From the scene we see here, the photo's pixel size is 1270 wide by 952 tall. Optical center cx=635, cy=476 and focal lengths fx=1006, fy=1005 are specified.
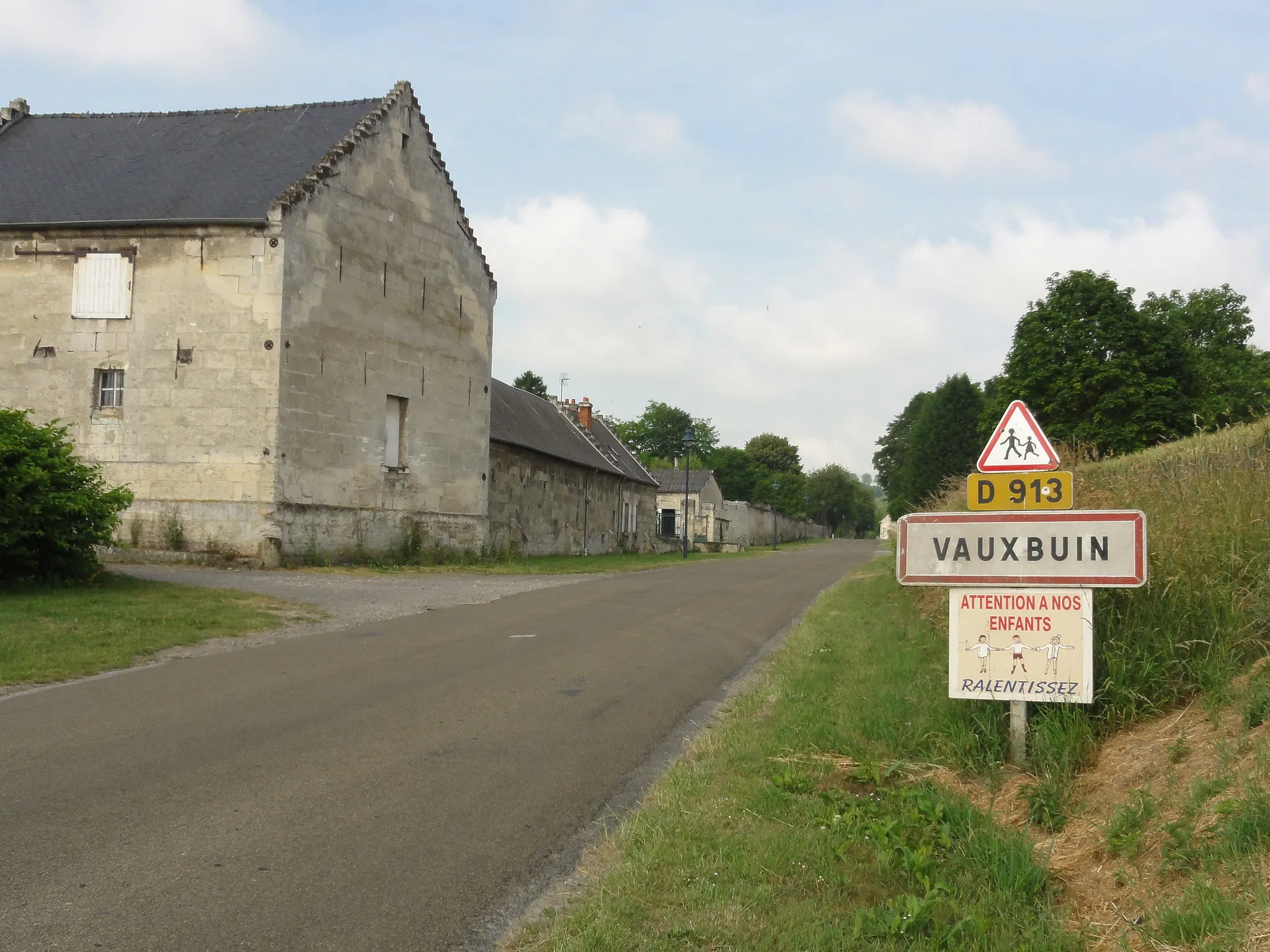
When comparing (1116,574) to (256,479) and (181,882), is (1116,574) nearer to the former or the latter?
(181,882)

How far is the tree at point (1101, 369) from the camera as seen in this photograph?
123 ft

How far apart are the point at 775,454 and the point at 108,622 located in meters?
105

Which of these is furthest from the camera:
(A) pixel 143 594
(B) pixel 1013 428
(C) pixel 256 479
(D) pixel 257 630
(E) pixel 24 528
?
(C) pixel 256 479

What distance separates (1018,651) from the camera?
5820mm

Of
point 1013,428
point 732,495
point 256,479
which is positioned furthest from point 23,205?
point 732,495

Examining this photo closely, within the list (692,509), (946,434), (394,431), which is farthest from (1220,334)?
(394,431)

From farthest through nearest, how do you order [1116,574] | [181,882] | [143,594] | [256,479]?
[256,479] → [143,594] → [1116,574] → [181,882]

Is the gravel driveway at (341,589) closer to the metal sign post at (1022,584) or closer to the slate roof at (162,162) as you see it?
the metal sign post at (1022,584)

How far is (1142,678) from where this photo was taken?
5824 mm

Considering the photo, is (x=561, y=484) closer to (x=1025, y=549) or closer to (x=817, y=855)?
(x=1025, y=549)

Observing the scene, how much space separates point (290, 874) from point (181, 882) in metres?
0.42

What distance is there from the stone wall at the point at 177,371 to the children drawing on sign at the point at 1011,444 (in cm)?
1742

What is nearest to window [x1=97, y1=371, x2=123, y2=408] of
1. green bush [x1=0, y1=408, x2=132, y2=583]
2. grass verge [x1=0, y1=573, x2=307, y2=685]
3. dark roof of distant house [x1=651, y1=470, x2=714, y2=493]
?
grass verge [x1=0, y1=573, x2=307, y2=685]

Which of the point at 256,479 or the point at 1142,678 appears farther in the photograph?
the point at 256,479
